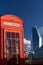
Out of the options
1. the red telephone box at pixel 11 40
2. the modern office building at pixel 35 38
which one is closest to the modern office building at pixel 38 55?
the modern office building at pixel 35 38

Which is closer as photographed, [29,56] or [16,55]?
[16,55]

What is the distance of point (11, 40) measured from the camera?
2.63m

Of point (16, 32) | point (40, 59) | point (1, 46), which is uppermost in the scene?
point (16, 32)

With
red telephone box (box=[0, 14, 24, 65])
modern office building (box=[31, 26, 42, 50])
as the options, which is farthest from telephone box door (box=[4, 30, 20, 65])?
modern office building (box=[31, 26, 42, 50])

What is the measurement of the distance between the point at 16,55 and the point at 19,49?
93 mm

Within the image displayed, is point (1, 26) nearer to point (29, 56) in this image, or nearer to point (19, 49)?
point (19, 49)

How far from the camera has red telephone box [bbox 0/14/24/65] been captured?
256 centimetres

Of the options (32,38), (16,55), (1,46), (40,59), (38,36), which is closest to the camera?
(1,46)

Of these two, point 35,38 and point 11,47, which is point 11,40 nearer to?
point 11,47

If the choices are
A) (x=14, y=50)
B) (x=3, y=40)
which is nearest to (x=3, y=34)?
(x=3, y=40)

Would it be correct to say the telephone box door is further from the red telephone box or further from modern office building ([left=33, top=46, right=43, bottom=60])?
modern office building ([left=33, top=46, right=43, bottom=60])

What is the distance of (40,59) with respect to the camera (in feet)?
11.0

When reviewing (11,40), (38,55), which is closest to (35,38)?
(38,55)

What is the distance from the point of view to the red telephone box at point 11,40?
256cm
